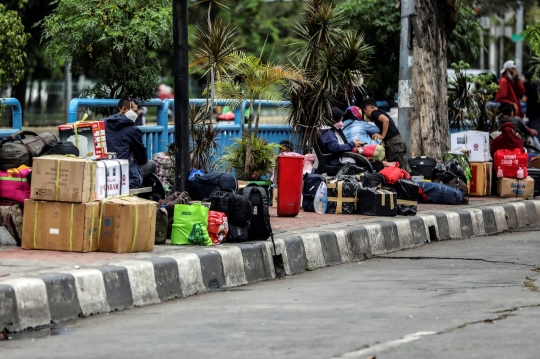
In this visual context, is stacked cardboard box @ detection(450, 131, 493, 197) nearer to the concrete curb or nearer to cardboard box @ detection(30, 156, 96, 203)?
the concrete curb

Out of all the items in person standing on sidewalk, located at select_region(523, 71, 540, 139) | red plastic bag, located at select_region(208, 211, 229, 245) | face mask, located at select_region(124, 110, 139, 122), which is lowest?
red plastic bag, located at select_region(208, 211, 229, 245)

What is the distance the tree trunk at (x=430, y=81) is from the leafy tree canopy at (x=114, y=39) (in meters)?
4.25

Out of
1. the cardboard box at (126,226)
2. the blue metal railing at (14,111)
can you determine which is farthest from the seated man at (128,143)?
the cardboard box at (126,226)

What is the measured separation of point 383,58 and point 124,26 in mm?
7188

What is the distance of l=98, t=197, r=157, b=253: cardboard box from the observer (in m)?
9.20

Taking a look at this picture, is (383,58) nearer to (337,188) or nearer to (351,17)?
(351,17)

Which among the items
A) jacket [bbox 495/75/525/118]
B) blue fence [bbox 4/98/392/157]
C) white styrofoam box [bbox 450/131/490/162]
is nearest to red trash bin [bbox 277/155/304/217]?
blue fence [bbox 4/98/392/157]

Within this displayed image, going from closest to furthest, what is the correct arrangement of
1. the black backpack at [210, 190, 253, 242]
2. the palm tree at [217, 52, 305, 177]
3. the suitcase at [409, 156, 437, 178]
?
the black backpack at [210, 190, 253, 242]
the palm tree at [217, 52, 305, 177]
the suitcase at [409, 156, 437, 178]

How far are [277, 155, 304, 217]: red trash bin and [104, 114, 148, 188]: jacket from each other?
1692 mm

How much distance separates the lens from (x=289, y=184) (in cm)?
1248

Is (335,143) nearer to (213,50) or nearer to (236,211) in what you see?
(213,50)

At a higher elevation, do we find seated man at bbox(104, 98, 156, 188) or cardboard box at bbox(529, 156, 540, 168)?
seated man at bbox(104, 98, 156, 188)

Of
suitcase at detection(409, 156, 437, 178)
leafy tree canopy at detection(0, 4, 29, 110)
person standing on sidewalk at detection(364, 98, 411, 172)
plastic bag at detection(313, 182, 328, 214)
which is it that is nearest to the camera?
leafy tree canopy at detection(0, 4, 29, 110)

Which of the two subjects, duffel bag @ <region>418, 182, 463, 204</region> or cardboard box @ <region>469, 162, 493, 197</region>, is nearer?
duffel bag @ <region>418, 182, 463, 204</region>
